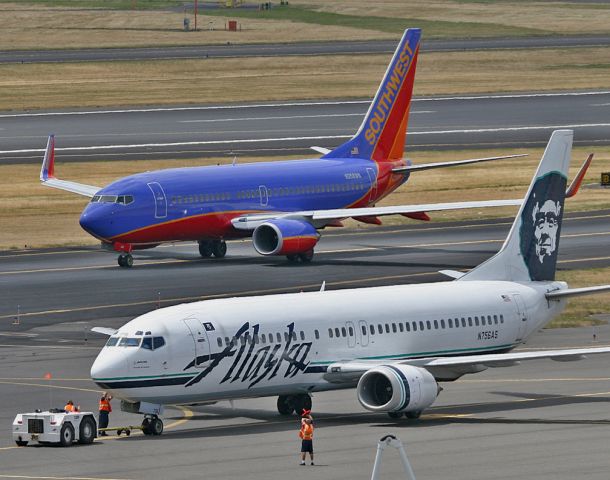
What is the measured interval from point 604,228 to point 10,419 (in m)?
54.1

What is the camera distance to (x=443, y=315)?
5422 cm

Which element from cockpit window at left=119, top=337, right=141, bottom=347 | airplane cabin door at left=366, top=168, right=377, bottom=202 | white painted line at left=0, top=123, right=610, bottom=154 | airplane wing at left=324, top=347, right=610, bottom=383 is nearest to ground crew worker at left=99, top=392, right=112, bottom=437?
cockpit window at left=119, top=337, right=141, bottom=347

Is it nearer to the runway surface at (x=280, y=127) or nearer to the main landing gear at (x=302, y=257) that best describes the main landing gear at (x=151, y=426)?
the main landing gear at (x=302, y=257)

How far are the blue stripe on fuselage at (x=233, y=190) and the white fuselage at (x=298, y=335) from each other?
29.6 m

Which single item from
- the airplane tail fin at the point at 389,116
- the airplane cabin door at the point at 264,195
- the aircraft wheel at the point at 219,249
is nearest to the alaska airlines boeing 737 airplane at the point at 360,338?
the airplane cabin door at the point at 264,195

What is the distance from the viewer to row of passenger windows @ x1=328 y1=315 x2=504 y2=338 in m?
51.9

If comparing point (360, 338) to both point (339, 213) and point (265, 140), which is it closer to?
point (339, 213)

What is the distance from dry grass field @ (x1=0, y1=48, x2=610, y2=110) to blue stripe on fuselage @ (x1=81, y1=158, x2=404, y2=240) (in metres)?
73.1

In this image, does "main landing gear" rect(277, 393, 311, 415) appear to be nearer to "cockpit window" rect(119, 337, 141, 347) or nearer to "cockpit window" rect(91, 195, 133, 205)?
"cockpit window" rect(119, 337, 141, 347)

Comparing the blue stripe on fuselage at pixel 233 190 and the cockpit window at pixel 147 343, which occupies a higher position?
the blue stripe on fuselage at pixel 233 190

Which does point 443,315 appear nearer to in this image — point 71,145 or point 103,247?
point 103,247

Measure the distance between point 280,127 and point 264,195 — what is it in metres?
57.6

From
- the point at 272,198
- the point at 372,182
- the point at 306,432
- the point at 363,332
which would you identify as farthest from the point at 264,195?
the point at 306,432

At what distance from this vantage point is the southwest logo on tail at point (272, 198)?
8350 cm
